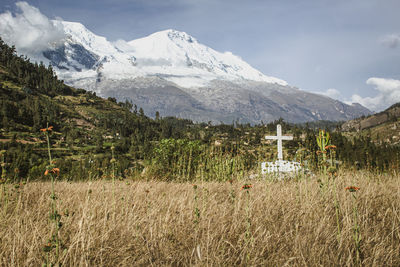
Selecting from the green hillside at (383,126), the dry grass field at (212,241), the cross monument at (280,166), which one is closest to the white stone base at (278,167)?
the cross monument at (280,166)

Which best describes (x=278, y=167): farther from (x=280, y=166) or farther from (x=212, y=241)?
(x=212, y=241)

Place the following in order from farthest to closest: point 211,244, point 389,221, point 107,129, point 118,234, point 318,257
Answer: point 107,129 → point 389,221 → point 118,234 → point 211,244 → point 318,257

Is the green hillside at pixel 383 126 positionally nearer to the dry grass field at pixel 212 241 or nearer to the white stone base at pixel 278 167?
the white stone base at pixel 278 167

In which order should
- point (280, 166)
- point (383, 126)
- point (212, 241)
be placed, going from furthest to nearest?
point (383, 126)
point (280, 166)
point (212, 241)

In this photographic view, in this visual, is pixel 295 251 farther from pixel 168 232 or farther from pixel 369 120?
pixel 369 120

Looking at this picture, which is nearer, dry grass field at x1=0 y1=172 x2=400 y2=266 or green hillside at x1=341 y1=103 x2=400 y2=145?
dry grass field at x1=0 y1=172 x2=400 y2=266

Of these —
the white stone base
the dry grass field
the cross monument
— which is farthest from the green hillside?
the dry grass field

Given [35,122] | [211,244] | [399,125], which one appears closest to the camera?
[211,244]

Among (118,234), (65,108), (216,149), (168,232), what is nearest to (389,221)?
(168,232)

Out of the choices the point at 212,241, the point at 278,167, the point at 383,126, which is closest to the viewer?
the point at 212,241

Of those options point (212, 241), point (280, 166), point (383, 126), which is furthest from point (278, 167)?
point (383, 126)

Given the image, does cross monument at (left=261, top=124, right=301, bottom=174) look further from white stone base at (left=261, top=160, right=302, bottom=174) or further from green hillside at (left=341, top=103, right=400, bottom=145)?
green hillside at (left=341, top=103, right=400, bottom=145)

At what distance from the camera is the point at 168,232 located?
9.05ft

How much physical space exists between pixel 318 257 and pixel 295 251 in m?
0.21
